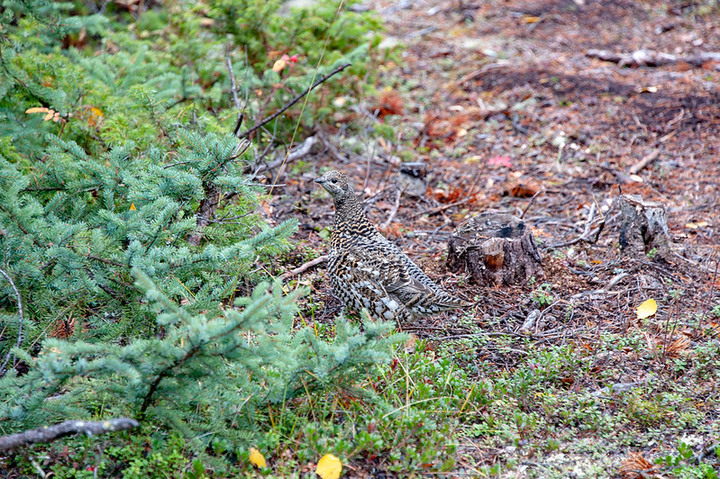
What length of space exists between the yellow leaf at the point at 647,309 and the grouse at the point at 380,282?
142 centimetres

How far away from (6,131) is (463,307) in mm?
4604

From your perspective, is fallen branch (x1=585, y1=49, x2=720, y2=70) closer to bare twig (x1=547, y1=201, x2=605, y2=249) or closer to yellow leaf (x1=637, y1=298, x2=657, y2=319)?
bare twig (x1=547, y1=201, x2=605, y2=249)

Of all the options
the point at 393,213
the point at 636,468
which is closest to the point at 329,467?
the point at 636,468

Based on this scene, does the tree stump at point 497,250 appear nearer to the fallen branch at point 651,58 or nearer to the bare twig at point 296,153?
the bare twig at point 296,153

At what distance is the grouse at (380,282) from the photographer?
17.4 feet

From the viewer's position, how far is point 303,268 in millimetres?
5949

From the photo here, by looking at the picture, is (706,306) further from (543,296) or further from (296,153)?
(296,153)

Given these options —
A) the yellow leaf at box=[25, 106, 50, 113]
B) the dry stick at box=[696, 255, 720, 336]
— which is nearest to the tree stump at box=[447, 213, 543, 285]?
the dry stick at box=[696, 255, 720, 336]

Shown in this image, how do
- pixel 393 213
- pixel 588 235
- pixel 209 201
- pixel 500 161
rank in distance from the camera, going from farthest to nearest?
pixel 500 161 → pixel 393 213 → pixel 588 235 → pixel 209 201

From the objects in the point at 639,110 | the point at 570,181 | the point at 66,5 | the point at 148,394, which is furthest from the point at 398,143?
the point at 148,394

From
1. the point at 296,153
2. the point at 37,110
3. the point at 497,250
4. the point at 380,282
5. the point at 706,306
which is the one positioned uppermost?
the point at 37,110

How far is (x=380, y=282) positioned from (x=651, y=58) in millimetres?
8267

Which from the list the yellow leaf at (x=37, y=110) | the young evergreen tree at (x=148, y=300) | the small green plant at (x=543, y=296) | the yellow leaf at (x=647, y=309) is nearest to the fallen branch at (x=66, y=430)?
the young evergreen tree at (x=148, y=300)

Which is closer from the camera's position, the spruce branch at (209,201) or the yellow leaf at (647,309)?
the spruce branch at (209,201)
